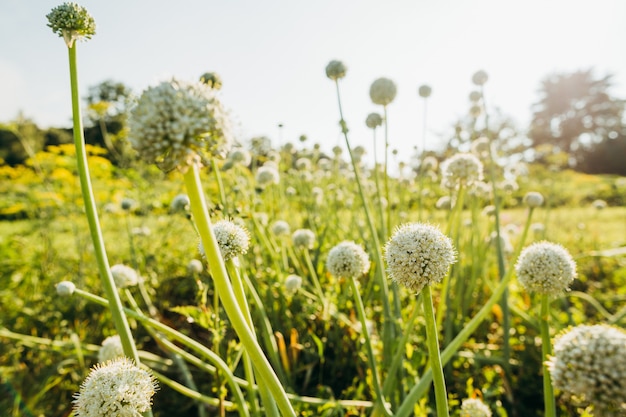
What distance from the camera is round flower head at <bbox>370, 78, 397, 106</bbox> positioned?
218 cm

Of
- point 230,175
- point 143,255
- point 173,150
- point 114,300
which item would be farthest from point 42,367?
point 173,150

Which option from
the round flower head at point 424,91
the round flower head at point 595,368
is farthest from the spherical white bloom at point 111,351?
the round flower head at point 424,91

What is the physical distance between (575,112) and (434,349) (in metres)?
44.6

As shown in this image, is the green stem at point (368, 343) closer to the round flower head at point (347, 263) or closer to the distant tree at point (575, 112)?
the round flower head at point (347, 263)

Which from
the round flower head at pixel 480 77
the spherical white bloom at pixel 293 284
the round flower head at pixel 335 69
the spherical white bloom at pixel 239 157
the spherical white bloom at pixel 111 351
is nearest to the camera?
the spherical white bloom at pixel 111 351

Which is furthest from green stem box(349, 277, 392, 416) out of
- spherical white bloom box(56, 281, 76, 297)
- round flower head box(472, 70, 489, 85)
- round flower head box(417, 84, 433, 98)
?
round flower head box(472, 70, 489, 85)

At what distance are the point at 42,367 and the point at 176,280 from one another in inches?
50.8

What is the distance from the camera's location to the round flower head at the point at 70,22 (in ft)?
3.73

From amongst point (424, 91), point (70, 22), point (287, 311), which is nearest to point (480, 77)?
point (424, 91)

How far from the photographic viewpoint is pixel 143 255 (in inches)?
143

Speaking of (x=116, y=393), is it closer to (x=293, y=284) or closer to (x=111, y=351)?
(x=111, y=351)

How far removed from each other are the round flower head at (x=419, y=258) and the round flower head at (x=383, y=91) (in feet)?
4.13

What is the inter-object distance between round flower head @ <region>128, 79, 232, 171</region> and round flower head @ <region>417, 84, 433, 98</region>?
234cm

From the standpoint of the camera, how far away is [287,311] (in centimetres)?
273
